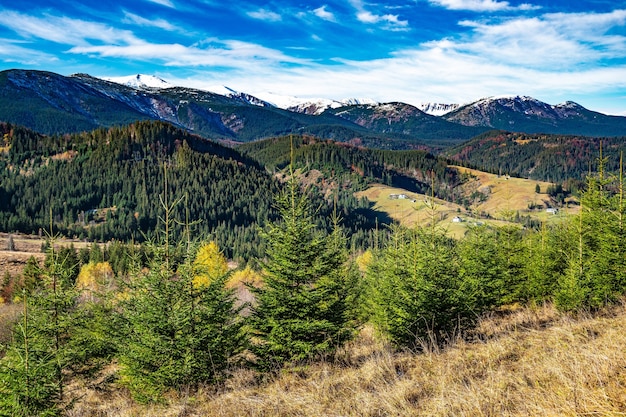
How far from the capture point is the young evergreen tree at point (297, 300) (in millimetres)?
13891

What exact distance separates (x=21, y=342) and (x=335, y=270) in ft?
40.8

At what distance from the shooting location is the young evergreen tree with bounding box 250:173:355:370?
1389 cm

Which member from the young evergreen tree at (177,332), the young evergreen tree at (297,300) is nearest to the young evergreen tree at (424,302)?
the young evergreen tree at (297,300)

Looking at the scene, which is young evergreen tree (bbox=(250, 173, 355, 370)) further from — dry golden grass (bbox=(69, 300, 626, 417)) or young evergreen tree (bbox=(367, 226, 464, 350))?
dry golden grass (bbox=(69, 300, 626, 417))

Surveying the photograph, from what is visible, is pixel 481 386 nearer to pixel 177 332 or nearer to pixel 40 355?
pixel 177 332

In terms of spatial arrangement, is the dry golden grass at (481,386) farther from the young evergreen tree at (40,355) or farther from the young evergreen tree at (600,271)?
the young evergreen tree at (600,271)

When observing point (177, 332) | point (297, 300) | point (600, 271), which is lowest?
point (177, 332)

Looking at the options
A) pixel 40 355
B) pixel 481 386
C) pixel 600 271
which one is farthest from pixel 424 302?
pixel 40 355

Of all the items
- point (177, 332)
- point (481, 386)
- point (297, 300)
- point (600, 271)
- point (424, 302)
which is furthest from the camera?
point (600, 271)

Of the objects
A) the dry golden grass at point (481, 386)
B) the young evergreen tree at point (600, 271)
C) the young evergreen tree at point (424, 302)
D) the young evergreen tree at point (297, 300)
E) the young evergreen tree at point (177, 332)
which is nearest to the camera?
the dry golden grass at point (481, 386)

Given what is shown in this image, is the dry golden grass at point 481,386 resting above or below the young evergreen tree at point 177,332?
above

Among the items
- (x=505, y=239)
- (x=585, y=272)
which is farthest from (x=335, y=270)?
(x=505, y=239)

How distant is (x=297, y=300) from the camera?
46.6 ft

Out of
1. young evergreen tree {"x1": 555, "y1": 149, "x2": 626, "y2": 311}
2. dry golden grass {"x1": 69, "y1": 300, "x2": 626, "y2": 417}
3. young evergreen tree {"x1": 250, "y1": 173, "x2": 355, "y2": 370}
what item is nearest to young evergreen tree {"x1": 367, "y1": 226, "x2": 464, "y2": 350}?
young evergreen tree {"x1": 250, "y1": 173, "x2": 355, "y2": 370}
